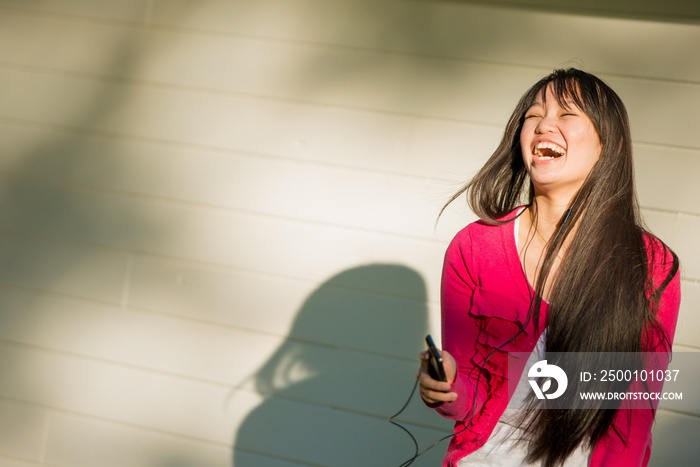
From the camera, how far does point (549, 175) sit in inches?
72.9

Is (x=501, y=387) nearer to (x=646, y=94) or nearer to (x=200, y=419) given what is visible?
(x=646, y=94)

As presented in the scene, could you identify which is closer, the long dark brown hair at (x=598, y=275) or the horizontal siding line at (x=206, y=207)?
the long dark brown hair at (x=598, y=275)

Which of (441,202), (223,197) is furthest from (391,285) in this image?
(223,197)

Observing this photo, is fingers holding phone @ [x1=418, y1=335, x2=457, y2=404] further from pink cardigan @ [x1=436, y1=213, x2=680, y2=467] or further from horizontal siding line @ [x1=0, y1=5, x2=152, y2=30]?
horizontal siding line @ [x1=0, y1=5, x2=152, y2=30]

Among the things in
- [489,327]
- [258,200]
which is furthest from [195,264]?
[489,327]

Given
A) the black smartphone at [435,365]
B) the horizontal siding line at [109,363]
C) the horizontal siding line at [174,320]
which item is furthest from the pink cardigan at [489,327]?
the horizontal siding line at [109,363]

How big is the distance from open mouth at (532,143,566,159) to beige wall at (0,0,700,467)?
945mm

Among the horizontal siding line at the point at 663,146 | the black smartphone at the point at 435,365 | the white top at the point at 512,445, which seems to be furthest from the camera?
the horizontal siding line at the point at 663,146

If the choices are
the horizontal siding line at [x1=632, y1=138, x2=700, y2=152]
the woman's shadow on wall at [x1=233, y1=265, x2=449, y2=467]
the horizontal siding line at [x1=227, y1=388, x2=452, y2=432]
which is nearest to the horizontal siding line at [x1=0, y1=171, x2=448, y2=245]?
the woman's shadow on wall at [x1=233, y1=265, x2=449, y2=467]

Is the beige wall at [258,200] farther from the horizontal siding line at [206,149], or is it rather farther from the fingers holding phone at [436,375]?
the fingers holding phone at [436,375]

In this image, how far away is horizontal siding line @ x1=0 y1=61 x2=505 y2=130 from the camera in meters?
2.90

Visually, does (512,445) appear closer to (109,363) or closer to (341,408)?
(341,408)

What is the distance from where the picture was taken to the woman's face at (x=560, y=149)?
73.2 inches

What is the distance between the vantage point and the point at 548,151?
1894mm
